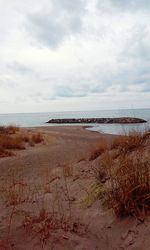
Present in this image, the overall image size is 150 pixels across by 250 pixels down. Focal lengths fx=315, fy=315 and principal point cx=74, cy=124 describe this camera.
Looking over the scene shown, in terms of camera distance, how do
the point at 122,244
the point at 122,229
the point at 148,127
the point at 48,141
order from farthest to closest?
the point at 48,141 → the point at 148,127 → the point at 122,229 → the point at 122,244

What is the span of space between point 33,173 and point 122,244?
5389 mm

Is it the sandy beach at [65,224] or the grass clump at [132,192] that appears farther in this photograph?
the grass clump at [132,192]

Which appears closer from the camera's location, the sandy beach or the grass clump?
the sandy beach

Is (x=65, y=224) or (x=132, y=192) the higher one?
(x=132, y=192)

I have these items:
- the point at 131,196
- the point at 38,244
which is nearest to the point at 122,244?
the point at 131,196

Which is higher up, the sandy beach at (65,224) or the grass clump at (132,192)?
the grass clump at (132,192)

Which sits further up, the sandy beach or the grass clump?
the grass clump

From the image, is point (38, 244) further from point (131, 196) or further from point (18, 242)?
point (131, 196)

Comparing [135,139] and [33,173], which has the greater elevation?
[135,139]

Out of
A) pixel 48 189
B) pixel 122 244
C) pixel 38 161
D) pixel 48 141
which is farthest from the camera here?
pixel 48 141

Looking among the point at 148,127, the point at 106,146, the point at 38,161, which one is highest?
the point at 148,127

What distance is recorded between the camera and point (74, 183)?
629cm

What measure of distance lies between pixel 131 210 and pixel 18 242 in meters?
1.33

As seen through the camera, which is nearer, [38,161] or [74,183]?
[74,183]
